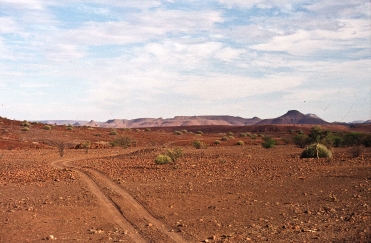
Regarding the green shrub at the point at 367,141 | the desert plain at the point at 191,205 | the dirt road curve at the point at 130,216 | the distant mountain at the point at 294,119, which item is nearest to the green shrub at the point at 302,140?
the green shrub at the point at 367,141

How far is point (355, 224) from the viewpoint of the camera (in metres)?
9.35

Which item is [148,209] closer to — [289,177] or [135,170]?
[289,177]

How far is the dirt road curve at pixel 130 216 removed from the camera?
30.4 feet

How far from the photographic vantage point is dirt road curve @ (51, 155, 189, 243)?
9258 millimetres

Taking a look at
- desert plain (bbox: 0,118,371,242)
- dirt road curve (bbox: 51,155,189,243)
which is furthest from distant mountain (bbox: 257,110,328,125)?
dirt road curve (bbox: 51,155,189,243)

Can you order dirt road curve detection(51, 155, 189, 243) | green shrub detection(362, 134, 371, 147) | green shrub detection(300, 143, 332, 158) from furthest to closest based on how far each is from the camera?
1. green shrub detection(362, 134, 371, 147)
2. green shrub detection(300, 143, 332, 158)
3. dirt road curve detection(51, 155, 189, 243)

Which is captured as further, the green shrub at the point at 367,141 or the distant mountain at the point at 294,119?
the distant mountain at the point at 294,119

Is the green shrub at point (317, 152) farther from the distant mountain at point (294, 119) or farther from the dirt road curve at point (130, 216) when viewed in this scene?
the distant mountain at point (294, 119)

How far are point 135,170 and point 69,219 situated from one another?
1019cm

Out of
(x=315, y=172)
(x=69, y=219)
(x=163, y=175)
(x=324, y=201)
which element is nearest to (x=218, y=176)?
(x=163, y=175)

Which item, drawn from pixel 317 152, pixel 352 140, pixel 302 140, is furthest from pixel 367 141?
pixel 317 152

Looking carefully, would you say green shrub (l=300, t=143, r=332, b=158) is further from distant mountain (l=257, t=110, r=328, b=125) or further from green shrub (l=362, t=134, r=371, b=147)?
distant mountain (l=257, t=110, r=328, b=125)

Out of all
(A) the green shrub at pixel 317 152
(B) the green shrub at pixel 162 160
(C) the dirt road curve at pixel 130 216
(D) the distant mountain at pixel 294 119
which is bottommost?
(C) the dirt road curve at pixel 130 216

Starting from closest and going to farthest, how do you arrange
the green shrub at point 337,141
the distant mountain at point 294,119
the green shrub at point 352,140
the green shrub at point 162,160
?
1. the green shrub at point 162,160
2. the green shrub at point 337,141
3. the green shrub at point 352,140
4. the distant mountain at point 294,119
